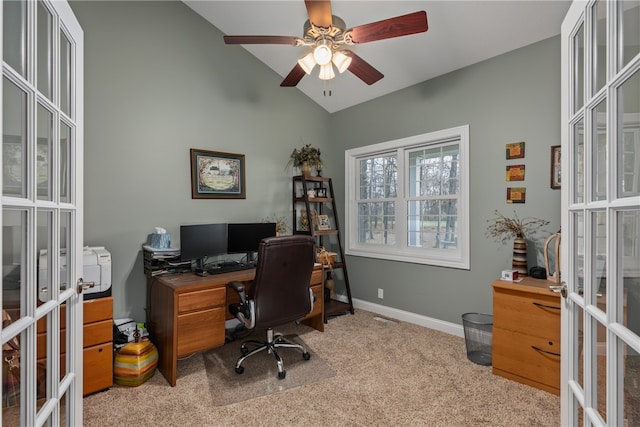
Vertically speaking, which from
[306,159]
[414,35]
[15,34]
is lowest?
[15,34]

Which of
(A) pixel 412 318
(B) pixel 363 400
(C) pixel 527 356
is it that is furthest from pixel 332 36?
(A) pixel 412 318

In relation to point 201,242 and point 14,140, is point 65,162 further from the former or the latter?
point 201,242

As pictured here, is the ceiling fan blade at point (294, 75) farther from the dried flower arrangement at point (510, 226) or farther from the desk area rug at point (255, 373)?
the desk area rug at point (255, 373)

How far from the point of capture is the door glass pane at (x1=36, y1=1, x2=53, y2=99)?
1005 millimetres

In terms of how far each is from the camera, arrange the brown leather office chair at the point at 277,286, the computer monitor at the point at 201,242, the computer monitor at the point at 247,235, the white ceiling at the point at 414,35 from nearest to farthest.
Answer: the brown leather office chair at the point at 277,286 < the white ceiling at the point at 414,35 < the computer monitor at the point at 201,242 < the computer monitor at the point at 247,235

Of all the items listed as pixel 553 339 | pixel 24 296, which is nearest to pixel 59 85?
pixel 24 296

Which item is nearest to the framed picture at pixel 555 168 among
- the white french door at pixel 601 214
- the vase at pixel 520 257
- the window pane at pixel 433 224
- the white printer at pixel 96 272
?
the vase at pixel 520 257

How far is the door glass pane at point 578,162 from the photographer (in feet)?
3.88

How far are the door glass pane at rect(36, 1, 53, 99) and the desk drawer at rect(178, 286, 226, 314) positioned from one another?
1582mm

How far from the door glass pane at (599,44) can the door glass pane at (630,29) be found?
0.26 ft

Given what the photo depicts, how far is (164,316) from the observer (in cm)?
Result: 240

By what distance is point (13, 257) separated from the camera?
2.92 feet

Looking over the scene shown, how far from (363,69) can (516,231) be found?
1.84 m

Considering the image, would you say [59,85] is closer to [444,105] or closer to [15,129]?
[15,129]
